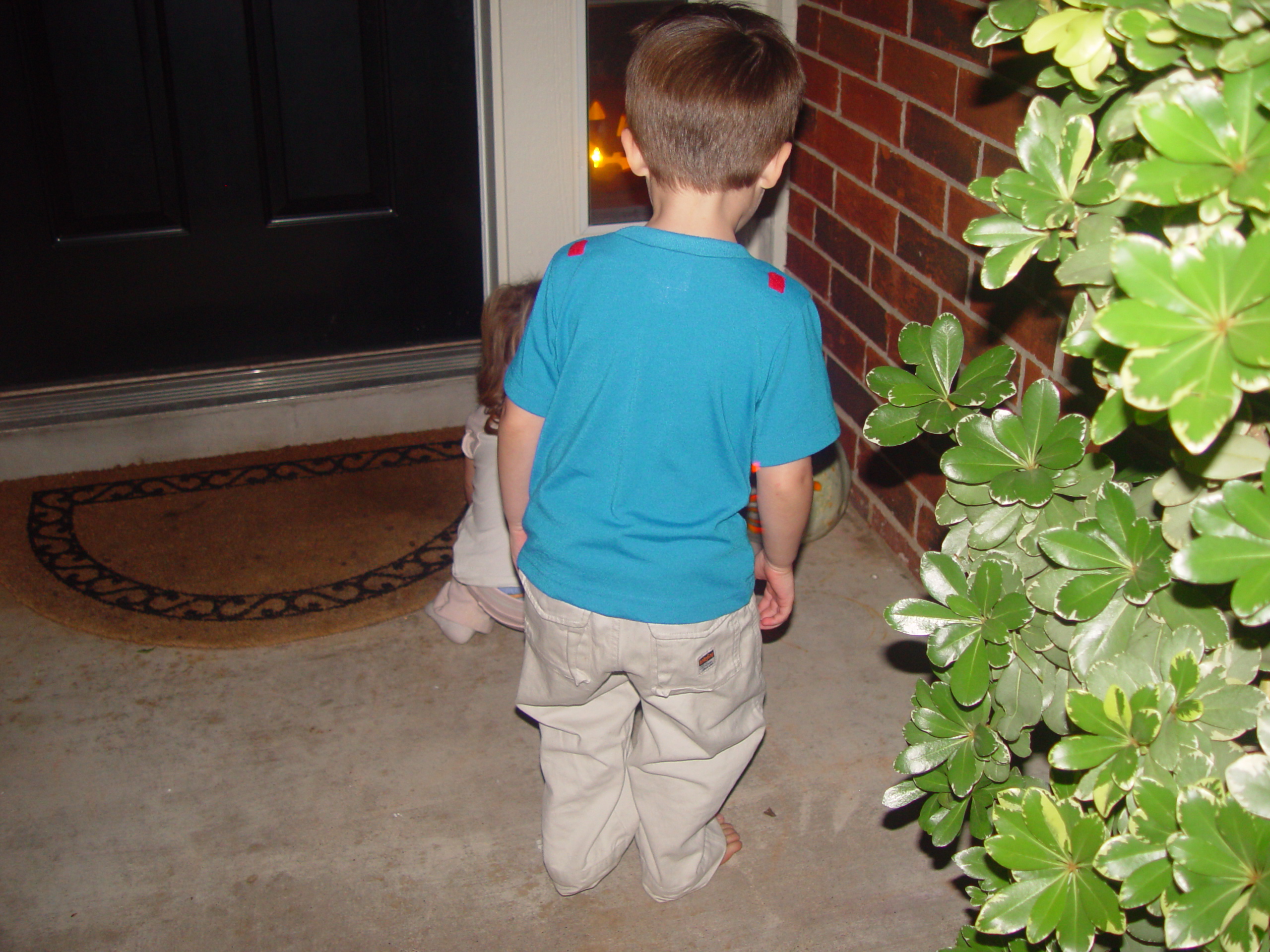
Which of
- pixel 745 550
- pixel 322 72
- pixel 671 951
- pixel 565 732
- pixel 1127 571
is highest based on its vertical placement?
pixel 322 72

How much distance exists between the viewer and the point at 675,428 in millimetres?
1552

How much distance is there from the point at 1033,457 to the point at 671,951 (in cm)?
106

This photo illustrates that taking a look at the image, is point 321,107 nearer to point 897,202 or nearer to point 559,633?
point 897,202

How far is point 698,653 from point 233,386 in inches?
76.4

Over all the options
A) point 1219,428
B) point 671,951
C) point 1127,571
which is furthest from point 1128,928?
point 671,951

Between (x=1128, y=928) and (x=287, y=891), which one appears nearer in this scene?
(x=1128, y=928)

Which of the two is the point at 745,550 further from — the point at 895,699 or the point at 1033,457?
the point at 895,699

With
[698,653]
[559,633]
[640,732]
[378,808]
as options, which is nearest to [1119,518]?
[698,653]

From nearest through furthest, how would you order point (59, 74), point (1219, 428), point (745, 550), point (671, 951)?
1. point (1219, 428)
2. point (745, 550)
3. point (671, 951)
4. point (59, 74)

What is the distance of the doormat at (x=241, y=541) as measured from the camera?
264 centimetres

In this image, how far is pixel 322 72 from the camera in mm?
2941

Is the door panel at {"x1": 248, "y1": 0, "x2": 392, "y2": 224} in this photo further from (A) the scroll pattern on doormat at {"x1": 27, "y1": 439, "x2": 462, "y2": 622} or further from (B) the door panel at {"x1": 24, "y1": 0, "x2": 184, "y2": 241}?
(A) the scroll pattern on doormat at {"x1": 27, "y1": 439, "x2": 462, "y2": 622}

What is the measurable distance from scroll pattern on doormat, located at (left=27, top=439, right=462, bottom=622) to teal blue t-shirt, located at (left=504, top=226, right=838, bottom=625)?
45.4 inches

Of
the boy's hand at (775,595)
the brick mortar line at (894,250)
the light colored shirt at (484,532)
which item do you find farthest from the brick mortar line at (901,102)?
the light colored shirt at (484,532)
